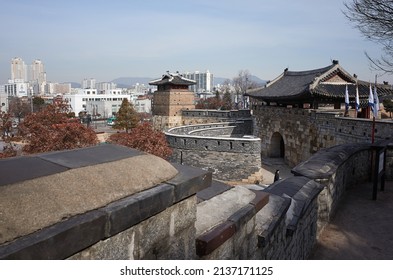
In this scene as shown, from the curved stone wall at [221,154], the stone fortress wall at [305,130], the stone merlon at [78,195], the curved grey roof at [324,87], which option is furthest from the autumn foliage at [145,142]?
the stone merlon at [78,195]

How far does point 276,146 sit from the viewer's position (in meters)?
25.0

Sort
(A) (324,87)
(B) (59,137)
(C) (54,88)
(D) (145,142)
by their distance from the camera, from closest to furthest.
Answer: (B) (59,137)
(D) (145,142)
(A) (324,87)
(C) (54,88)

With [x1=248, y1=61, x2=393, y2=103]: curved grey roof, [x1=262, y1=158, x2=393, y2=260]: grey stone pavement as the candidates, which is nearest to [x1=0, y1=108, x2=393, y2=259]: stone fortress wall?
[x1=262, y1=158, x2=393, y2=260]: grey stone pavement

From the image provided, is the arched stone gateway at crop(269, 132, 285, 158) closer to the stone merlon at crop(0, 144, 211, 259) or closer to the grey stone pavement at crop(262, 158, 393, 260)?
the grey stone pavement at crop(262, 158, 393, 260)

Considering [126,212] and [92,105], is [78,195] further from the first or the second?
[92,105]

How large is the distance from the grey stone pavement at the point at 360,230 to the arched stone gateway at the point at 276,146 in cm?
1605

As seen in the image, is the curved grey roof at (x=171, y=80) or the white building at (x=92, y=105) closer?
the curved grey roof at (x=171, y=80)

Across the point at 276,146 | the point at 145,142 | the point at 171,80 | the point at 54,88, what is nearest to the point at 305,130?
the point at 276,146

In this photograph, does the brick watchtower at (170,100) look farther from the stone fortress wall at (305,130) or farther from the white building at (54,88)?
the white building at (54,88)

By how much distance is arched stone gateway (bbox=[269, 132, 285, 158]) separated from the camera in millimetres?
24672

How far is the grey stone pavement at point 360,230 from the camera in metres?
5.52

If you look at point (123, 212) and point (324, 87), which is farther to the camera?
point (324, 87)

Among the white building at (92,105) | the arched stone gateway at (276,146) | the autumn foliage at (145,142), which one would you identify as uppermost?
the white building at (92,105)

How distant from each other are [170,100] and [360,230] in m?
30.3
